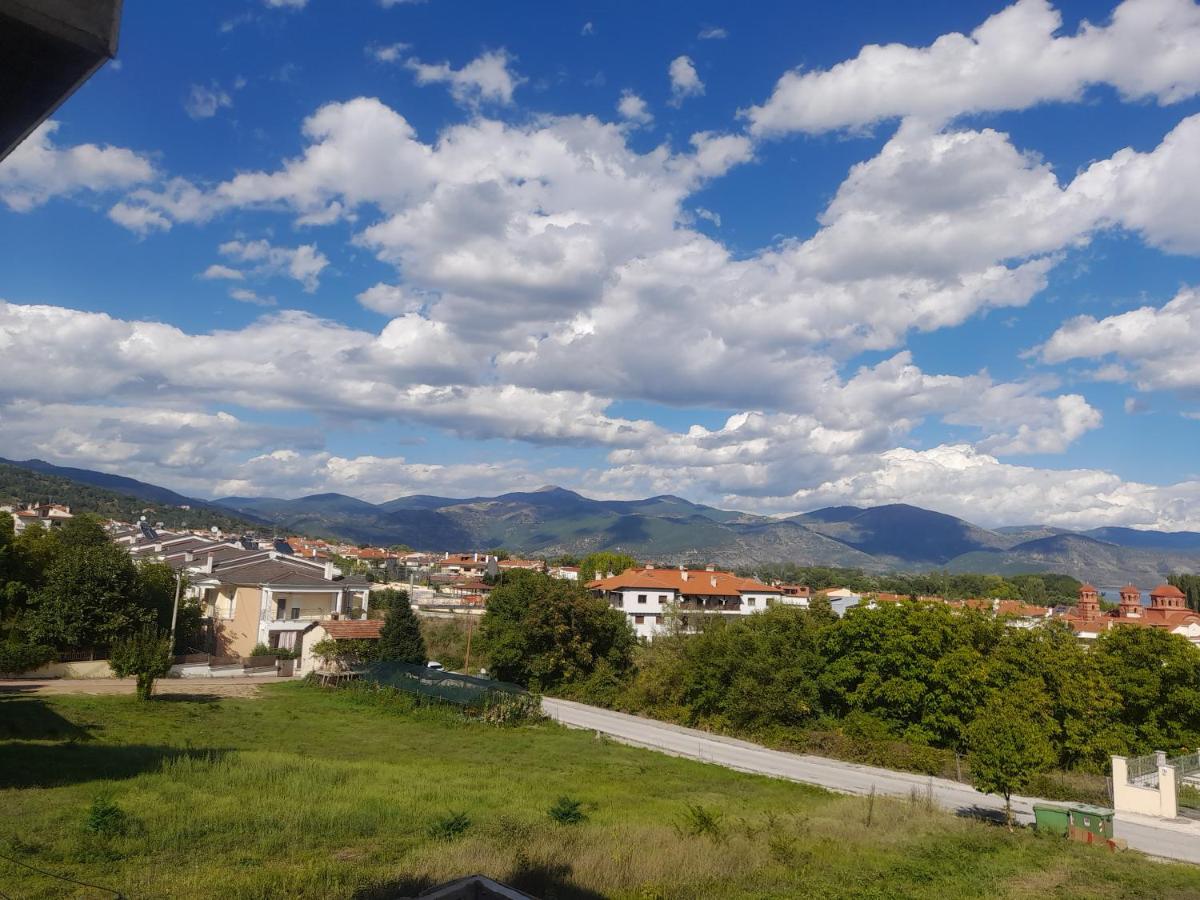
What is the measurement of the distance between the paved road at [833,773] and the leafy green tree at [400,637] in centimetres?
1134

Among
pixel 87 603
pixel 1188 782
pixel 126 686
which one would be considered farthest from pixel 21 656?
pixel 1188 782

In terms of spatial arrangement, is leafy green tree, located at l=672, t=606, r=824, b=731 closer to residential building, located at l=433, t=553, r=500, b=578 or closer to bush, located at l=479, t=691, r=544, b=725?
bush, located at l=479, t=691, r=544, b=725

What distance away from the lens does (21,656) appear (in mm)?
34312

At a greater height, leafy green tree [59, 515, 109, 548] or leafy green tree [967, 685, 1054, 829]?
leafy green tree [59, 515, 109, 548]

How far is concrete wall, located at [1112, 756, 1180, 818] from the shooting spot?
877 inches

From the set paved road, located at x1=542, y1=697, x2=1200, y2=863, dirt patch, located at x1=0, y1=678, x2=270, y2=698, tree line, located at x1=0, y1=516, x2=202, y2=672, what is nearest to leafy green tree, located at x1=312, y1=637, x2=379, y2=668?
dirt patch, located at x1=0, y1=678, x2=270, y2=698

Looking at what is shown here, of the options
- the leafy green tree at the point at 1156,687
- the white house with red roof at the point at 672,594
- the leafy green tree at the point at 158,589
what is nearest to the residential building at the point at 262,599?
the leafy green tree at the point at 158,589

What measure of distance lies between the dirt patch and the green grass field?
6.61 metres

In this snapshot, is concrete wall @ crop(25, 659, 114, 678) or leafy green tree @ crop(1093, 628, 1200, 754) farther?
concrete wall @ crop(25, 659, 114, 678)

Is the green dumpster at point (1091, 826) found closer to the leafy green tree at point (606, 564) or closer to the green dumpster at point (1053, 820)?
the green dumpster at point (1053, 820)

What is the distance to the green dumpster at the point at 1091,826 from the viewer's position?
18203 mm

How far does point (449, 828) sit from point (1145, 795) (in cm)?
2179

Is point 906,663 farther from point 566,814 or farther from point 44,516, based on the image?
point 44,516

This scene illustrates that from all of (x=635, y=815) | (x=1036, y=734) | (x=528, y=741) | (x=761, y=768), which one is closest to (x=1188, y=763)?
(x=1036, y=734)
